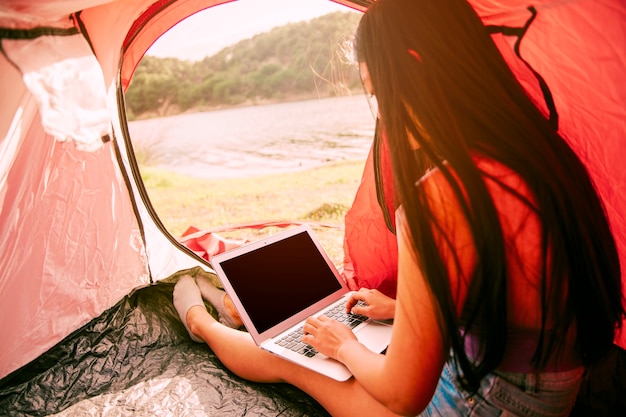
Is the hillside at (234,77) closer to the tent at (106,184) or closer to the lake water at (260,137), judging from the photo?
the lake water at (260,137)

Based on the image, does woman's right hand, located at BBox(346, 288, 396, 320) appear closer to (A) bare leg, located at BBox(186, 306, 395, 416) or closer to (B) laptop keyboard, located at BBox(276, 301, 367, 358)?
(B) laptop keyboard, located at BBox(276, 301, 367, 358)

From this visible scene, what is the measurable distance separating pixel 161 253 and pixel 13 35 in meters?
0.88

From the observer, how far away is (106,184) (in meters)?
1.56

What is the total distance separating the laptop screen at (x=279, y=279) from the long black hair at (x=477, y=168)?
2.19 feet

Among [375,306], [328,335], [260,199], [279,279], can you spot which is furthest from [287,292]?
[260,199]

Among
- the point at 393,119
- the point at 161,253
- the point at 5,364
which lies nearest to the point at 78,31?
the point at 161,253

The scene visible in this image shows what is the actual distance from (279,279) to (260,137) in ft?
25.4

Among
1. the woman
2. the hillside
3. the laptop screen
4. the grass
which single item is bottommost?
the grass

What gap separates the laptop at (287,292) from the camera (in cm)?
116

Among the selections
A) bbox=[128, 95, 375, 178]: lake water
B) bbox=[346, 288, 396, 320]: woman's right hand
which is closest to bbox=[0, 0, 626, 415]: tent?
bbox=[346, 288, 396, 320]: woman's right hand

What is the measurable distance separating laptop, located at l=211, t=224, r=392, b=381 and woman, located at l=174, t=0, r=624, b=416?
40 centimetres

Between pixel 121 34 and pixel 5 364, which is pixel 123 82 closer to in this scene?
pixel 121 34

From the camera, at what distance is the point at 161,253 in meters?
1.75

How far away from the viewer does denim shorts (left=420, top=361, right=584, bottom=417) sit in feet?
2.43
